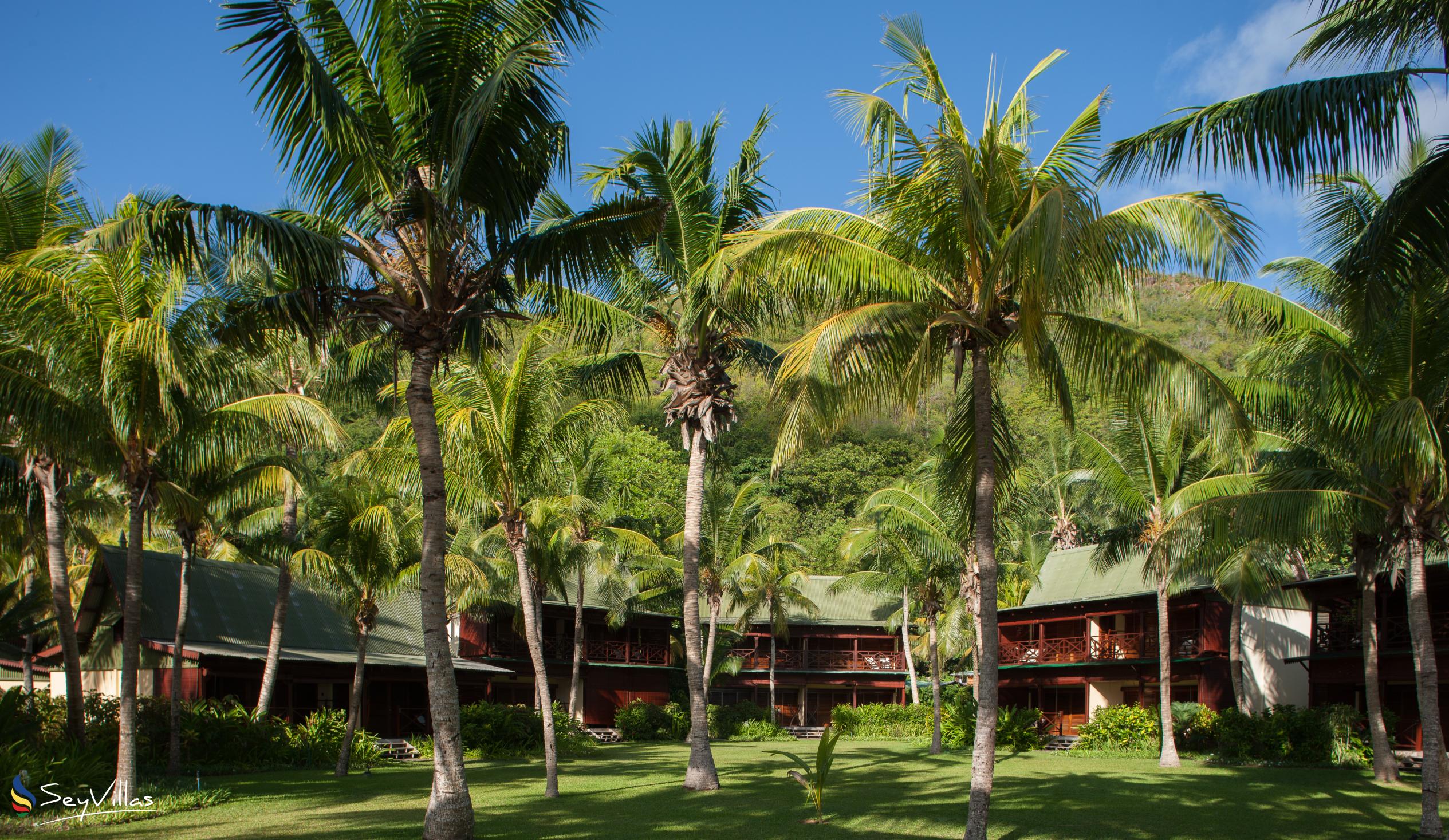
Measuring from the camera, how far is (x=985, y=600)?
10.7 metres

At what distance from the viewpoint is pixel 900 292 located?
1177cm

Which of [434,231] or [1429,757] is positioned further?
[1429,757]

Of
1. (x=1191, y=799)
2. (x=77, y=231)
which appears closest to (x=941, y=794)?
(x=1191, y=799)

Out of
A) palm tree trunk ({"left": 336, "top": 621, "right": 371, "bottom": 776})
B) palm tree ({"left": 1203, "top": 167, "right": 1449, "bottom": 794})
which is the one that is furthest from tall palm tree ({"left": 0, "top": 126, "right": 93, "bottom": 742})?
palm tree ({"left": 1203, "top": 167, "right": 1449, "bottom": 794})

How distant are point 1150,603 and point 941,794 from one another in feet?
60.8

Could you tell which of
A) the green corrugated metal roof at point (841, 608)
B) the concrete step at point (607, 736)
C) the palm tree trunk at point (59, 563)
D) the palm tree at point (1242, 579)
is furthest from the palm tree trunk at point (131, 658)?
the green corrugated metal roof at point (841, 608)

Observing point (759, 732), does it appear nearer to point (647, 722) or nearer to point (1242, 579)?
point (647, 722)

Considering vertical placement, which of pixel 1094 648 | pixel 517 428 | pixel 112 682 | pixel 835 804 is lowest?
pixel 835 804

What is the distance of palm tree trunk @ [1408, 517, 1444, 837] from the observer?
1211 centimetres

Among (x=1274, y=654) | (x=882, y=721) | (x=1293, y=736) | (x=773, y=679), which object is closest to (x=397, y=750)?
(x=773, y=679)

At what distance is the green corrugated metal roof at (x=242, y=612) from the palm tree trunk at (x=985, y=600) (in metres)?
17.9

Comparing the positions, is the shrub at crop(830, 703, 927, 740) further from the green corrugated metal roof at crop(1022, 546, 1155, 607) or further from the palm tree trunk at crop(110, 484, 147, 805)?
the palm tree trunk at crop(110, 484, 147, 805)

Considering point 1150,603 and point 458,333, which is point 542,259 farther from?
point 1150,603

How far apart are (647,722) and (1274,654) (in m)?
20.3
